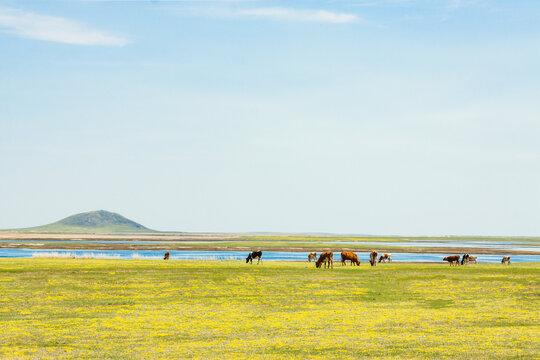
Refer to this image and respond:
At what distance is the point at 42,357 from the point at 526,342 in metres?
19.9

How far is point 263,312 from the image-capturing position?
33156 mm

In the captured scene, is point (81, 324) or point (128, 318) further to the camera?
point (128, 318)

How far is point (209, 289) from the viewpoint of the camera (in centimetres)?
4075

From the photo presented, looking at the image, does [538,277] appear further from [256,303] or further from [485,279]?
[256,303]

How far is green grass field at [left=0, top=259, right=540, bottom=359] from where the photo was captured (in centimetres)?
2177

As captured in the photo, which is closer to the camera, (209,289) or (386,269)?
(209,289)

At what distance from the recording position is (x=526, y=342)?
22.7m

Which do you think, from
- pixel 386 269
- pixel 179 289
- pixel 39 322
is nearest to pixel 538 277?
pixel 386 269

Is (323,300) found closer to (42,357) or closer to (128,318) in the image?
(128,318)

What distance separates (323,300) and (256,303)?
4.90 m

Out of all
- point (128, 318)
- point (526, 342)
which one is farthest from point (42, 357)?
point (526, 342)

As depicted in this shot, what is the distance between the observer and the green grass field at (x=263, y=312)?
21766 millimetres

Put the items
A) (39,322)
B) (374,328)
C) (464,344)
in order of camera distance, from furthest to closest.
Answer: (39,322)
(374,328)
(464,344)

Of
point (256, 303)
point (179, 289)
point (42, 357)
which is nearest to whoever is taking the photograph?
point (42, 357)
